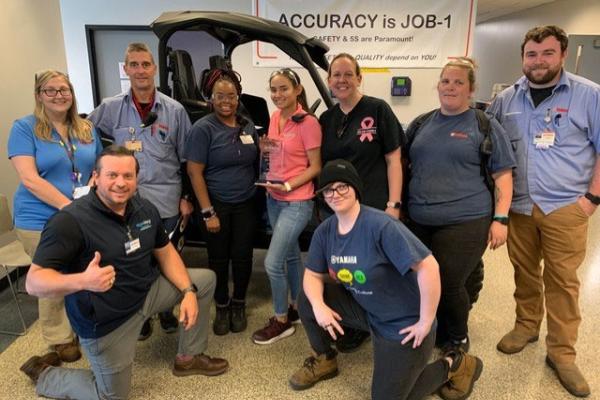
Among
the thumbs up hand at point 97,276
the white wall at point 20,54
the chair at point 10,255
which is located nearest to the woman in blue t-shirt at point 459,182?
the thumbs up hand at point 97,276

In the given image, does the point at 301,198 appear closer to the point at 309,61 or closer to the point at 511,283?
the point at 309,61

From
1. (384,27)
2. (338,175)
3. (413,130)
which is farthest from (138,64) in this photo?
(384,27)

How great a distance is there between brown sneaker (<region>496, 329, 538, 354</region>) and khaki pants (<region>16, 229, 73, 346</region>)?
2.24m

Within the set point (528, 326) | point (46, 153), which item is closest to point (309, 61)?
point (46, 153)

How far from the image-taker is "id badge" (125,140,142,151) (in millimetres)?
2096

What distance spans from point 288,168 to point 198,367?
1060 mm

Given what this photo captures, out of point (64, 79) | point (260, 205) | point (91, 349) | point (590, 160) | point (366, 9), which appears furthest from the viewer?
point (366, 9)

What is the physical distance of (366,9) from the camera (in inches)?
180

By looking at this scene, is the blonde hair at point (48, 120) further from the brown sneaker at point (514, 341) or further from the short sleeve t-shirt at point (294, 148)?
the brown sneaker at point (514, 341)

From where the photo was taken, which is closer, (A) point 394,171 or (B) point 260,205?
(A) point 394,171

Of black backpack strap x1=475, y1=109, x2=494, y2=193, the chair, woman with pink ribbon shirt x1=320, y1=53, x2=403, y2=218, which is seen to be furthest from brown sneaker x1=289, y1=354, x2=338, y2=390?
the chair

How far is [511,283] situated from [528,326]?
0.80m

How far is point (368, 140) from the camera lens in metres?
1.91

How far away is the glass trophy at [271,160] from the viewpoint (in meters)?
2.10
